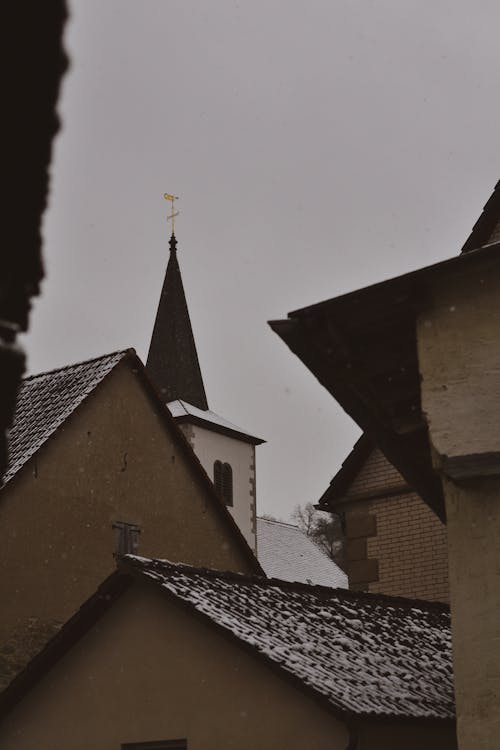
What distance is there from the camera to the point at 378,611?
12781 millimetres

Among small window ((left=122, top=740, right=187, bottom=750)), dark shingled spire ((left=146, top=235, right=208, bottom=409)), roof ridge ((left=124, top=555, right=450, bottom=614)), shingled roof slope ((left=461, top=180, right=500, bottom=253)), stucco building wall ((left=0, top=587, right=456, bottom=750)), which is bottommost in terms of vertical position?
small window ((left=122, top=740, right=187, bottom=750))

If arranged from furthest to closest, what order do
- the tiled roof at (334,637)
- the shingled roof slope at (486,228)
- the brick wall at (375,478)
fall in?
the brick wall at (375,478) → the shingled roof slope at (486,228) → the tiled roof at (334,637)

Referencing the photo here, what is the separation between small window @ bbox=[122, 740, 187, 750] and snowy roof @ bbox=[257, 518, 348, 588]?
24.1 m

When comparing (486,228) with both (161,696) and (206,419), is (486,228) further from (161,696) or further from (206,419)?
(206,419)

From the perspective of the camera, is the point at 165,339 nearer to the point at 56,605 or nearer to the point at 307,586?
the point at 56,605

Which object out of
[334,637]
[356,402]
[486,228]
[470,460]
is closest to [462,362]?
[470,460]

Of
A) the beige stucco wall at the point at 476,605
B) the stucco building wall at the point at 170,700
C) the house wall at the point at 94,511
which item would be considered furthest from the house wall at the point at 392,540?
the beige stucco wall at the point at 476,605

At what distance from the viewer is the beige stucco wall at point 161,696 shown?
9789 millimetres

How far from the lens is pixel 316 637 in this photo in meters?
10.8

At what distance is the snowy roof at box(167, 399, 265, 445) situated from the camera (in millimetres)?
43375

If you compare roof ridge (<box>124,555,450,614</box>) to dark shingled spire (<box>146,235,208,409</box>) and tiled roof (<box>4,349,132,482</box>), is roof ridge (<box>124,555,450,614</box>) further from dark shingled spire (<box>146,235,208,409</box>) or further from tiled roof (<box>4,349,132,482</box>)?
dark shingled spire (<box>146,235,208,409</box>)

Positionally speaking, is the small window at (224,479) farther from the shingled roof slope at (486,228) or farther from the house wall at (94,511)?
the shingled roof slope at (486,228)

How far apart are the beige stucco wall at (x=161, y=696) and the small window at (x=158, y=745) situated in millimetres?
70

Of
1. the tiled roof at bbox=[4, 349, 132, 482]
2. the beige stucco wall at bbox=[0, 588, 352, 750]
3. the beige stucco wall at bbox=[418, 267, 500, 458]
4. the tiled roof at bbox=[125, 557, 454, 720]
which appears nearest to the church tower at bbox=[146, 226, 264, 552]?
the tiled roof at bbox=[4, 349, 132, 482]
